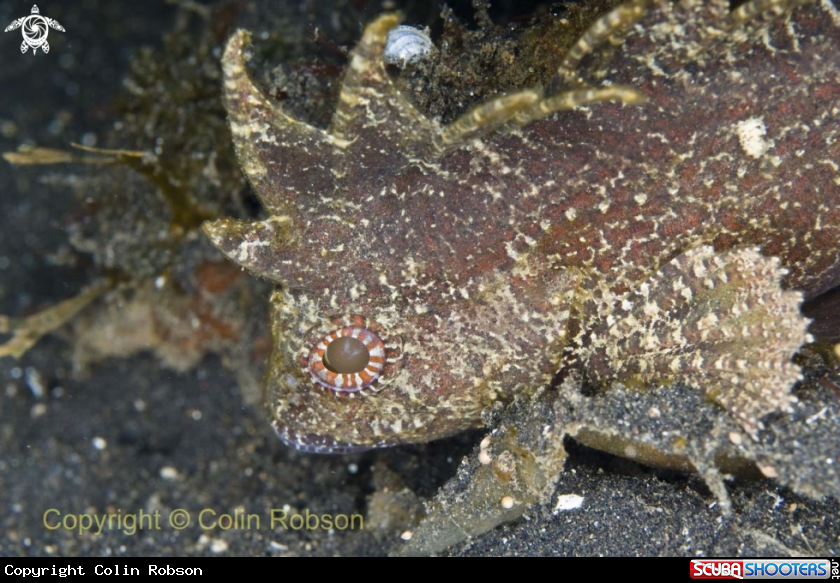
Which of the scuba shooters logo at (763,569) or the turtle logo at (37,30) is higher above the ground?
the turtle logo at (37,30)

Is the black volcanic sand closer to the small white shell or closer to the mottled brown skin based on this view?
the mottled brown skin

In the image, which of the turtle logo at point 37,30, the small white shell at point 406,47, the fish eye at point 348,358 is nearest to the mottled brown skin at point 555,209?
the fish eye at point 348,358

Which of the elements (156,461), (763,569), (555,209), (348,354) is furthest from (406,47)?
(156,461)

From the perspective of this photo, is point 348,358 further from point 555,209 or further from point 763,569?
point 763,569

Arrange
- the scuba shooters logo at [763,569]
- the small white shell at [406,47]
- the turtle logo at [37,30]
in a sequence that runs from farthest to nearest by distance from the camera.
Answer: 1. the turtle logo at [37,30]
2. the small white shell at [406,47]
3. the scuba shooters logo at [763,569]

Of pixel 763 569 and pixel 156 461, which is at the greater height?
pixel 763 569

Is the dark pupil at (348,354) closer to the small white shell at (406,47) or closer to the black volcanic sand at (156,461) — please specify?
the black volcanic sand at (156,461)

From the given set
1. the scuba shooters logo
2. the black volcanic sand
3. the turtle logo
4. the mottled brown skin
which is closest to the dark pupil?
the mottled brown skin
